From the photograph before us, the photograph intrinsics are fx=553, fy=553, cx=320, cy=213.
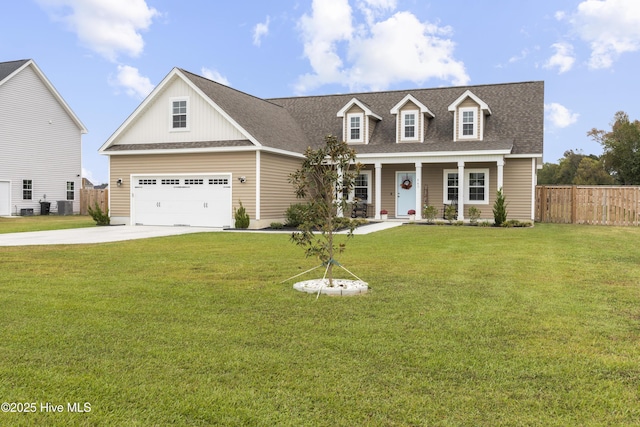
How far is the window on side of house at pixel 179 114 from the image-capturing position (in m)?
22.1

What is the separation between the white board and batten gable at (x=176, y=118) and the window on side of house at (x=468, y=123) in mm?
9535

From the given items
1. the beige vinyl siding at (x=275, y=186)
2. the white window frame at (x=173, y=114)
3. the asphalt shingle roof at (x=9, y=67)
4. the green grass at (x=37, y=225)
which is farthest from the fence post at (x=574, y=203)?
the asphalt shingle roof at (x=9, y=67)

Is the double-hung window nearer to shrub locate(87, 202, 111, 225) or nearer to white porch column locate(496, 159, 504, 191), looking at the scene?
shrub locate(87, 202, 111, 225)

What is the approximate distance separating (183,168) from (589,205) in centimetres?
1709

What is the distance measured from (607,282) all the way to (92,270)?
28.3 ft

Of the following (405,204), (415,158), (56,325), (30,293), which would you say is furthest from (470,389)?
(405,204)

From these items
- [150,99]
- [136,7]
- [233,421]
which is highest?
[136,7]

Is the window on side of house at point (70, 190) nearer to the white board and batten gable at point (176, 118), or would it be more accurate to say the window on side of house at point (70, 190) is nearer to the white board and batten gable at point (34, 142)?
the white board and batten gable at point (34, 142)

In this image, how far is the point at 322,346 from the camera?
17.2 ft

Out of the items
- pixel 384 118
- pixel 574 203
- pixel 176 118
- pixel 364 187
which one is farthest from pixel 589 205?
pixel 176 118

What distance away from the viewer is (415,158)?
76.0 feet

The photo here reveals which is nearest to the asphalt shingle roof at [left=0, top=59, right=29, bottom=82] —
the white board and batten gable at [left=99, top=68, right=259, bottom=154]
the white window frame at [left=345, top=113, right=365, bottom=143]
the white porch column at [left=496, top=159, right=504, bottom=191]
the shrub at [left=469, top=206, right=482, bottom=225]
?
the white board and batten gable at [left=99, top=68, right=259, bottom=154]

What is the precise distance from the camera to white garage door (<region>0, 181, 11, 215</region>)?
31.5 metres

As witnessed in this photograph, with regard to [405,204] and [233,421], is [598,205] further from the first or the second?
[233,421]
